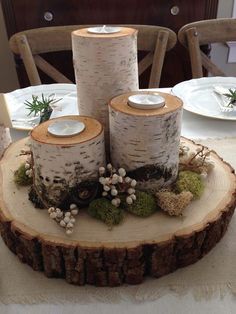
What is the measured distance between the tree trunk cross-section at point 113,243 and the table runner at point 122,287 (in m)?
0.01

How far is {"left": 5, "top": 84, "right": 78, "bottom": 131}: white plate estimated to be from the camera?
85cm

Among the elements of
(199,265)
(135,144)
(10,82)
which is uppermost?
(135,144)

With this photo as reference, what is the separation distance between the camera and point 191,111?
87 cm

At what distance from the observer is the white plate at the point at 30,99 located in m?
0.85

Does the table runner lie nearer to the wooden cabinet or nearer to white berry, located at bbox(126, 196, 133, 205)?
white berry, located at bbox(126, 196, 133, 205)

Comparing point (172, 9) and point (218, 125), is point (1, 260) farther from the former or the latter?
point (172, 9)

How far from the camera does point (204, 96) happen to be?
0.97 metres

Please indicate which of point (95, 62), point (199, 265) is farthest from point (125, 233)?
point (95, 62)

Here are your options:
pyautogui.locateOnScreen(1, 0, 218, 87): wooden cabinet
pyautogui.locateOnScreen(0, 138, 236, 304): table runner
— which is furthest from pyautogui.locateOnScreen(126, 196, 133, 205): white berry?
pyautogui.locateOnScreen(1, 0, 218, 87): wooden cabinet

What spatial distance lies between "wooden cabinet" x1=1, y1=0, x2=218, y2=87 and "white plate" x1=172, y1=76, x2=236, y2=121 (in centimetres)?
67

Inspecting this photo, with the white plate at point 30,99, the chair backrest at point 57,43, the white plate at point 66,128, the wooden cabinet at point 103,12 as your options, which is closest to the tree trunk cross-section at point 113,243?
the white plate at point 66,128

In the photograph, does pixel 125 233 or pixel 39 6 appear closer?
pixel 125 233

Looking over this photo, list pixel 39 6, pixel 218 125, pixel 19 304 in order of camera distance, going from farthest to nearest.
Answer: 1. pixel 39 6
2. pixel 218 125
3. pixel 19 304

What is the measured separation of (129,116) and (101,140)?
0.06 meters
